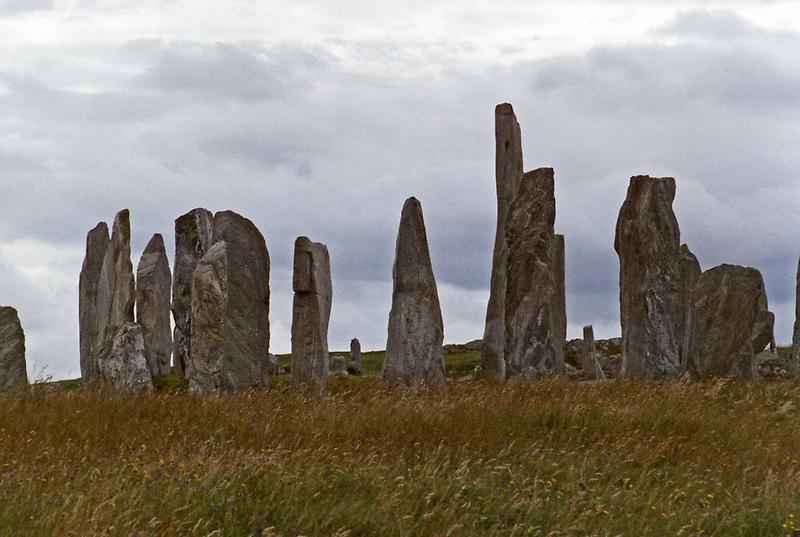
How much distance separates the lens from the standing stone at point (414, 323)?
19094mm

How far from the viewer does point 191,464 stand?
8.78 m

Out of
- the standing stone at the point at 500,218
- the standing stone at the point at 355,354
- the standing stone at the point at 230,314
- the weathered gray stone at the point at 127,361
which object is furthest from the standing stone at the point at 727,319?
the standing stone at the point at 355,354

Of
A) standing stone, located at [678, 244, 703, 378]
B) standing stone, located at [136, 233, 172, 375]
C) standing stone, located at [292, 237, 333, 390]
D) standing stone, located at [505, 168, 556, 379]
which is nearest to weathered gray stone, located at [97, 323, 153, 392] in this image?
standing stone, located at [292, 237, 333, 390]

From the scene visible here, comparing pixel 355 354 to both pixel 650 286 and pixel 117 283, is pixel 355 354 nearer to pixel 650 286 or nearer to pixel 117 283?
pixel 117 283

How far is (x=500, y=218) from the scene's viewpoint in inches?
969

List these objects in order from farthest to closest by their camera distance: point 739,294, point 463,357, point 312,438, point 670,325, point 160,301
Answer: point 463,357 → point 160,301 → point 739,294 → point 670,325 → point 312,438

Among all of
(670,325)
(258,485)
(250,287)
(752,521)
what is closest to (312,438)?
(258,485)

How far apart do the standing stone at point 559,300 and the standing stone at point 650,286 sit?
6.22 meters

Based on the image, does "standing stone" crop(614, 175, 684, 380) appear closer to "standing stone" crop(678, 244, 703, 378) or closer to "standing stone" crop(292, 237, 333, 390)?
"standing stone" crop(678, 244, 703, 378)

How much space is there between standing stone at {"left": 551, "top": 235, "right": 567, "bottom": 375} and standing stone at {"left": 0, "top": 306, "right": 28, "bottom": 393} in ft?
39.0

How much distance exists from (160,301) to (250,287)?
37.0 feet

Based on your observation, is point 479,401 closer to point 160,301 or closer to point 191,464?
point 191,464

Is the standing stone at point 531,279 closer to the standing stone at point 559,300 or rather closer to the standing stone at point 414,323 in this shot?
the standing stone at point 414,323

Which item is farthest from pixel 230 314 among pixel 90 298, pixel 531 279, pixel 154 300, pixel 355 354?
pixel 355 354
